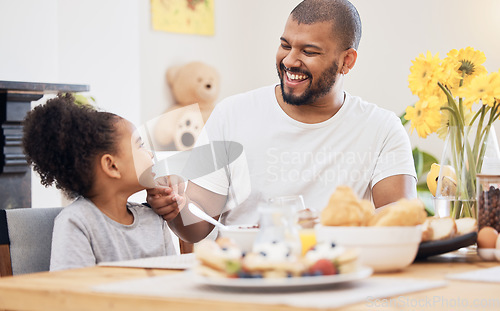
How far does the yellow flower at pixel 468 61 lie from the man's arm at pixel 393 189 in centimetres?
49

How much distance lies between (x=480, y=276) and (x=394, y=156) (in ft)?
3.29

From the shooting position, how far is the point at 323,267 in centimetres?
76

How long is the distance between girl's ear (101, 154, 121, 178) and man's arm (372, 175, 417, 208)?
722mm

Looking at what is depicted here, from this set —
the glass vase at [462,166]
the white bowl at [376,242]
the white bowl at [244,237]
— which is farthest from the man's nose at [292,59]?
the white bowl at [376,242]

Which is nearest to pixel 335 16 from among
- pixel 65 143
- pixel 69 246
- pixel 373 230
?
pixel 65 143

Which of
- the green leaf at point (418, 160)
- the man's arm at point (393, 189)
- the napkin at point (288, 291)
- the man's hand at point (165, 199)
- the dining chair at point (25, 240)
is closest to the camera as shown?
the napkin at point (288, 291)

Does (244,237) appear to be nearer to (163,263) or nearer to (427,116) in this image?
(163,263)

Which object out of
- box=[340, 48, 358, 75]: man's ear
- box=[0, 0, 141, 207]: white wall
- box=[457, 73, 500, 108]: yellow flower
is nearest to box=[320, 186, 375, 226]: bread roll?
box=[457, 73, 500, 108]: yellow flower

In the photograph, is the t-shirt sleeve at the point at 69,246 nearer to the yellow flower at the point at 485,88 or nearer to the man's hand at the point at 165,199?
the man's hand at the point at 165,199

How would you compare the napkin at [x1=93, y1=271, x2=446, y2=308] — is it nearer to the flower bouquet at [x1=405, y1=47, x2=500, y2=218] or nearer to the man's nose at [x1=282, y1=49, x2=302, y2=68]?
the flower bouquet at [x1=405, y1=47, x2=500, y2=218]

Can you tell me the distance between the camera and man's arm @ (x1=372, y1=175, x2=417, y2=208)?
6.01 feet

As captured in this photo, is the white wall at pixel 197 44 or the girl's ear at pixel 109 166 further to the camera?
the white wall at pixel 197 44

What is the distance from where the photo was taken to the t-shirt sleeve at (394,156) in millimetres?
1874

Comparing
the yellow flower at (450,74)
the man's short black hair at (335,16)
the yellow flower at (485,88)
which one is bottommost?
the yellow flower at (485,88)
